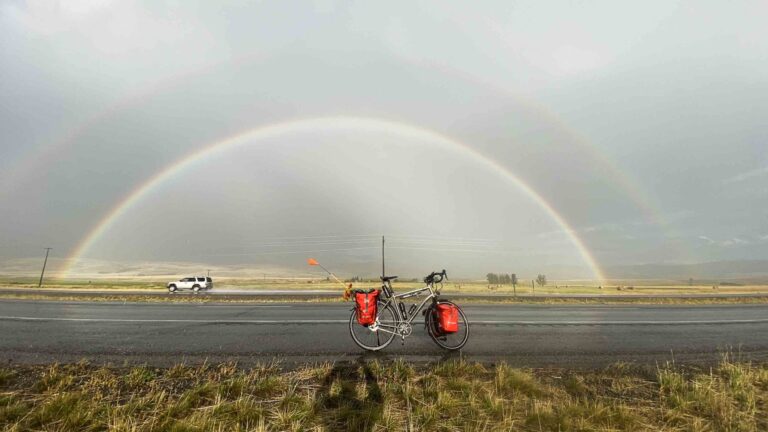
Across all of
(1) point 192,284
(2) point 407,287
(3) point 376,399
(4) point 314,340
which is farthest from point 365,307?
(2) point 407,287

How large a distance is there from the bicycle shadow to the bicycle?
1.63 metres

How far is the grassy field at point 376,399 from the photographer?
3385 millimetres

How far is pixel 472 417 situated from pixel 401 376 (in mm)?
1444

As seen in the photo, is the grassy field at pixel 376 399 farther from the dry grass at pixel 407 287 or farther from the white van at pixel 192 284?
the white van at pixel 192 284

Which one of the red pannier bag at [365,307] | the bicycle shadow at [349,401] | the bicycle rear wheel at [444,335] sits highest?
the red pannier bag at [365,307]

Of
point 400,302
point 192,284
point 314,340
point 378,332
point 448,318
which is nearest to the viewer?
point 448,318

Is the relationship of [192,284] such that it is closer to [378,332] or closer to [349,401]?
[378,332]

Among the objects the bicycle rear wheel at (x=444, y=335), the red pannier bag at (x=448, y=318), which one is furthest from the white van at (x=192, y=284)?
the red pannier bag at (x=448, y=318)

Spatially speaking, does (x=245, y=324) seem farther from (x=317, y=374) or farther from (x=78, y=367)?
(x=317, y=374)

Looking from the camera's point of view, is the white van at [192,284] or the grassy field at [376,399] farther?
the white van at [192,284]

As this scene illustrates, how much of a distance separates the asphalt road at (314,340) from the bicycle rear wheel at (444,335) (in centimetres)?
18

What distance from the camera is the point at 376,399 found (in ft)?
13.2

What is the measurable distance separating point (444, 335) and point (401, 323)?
856 mm

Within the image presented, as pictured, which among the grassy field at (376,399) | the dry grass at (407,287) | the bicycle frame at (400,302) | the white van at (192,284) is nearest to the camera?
the grassy field at (376,399)
